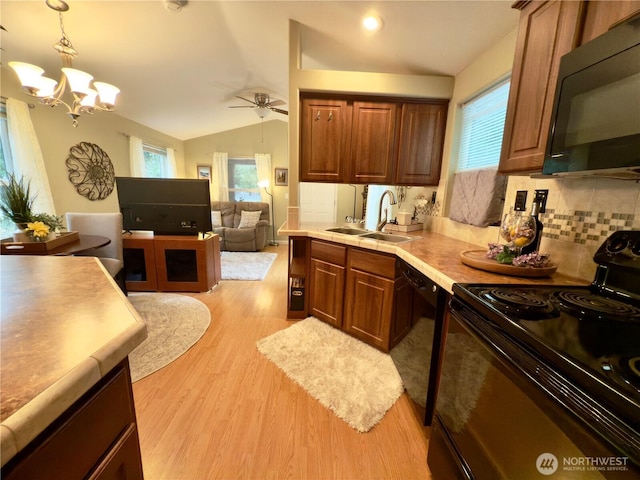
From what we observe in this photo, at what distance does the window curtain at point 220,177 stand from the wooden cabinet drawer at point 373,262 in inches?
192

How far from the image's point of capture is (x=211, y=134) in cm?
596

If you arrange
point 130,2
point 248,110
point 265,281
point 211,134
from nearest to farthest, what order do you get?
point 130,2
point 265,281
point 248,110
point 211,134

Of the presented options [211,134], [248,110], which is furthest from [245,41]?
[211,134]

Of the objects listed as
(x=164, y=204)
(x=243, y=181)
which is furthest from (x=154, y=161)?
(x=164, y=204)

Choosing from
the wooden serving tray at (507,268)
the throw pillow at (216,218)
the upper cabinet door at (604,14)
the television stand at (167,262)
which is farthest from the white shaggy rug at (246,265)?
the upper cabinet door at (604,14)

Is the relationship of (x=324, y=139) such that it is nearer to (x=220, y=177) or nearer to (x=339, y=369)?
(x=339, y=369)

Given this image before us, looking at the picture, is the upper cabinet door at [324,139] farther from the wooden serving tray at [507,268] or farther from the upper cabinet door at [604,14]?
the upper cabinet door at [604,14]

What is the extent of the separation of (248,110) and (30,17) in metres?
3.10

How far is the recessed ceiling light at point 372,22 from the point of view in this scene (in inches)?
73.0

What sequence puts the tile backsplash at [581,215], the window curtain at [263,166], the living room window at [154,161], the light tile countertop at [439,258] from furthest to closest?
the window curtain at [263,166] → the living room window at [154,161] → the light tile countertop at [439,258] → the tile backsplash at [581,215]

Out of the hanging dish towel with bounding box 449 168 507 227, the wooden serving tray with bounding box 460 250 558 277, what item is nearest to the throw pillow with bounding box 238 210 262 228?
the hanging dish towel with bounding box 449 168 507 227

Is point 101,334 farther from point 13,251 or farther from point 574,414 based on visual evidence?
point 13,251

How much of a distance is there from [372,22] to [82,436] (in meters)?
2.59

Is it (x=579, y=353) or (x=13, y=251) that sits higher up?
(x=579, y=353)
